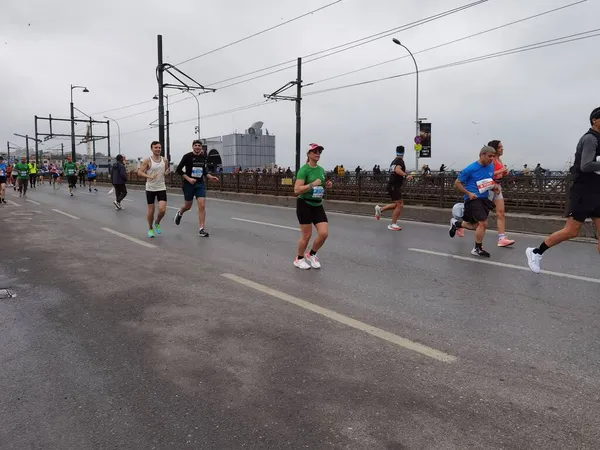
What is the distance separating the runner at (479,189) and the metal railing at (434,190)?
151 inches

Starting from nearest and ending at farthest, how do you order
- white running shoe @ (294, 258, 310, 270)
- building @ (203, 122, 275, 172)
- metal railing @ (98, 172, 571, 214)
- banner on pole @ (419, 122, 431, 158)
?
white running shoe @ (294, 258, 310, 270)
metal railing @ (98, 172, 571, 214)
banner on pole @ (419, 122, 431, 158)
building @ (203, 122, 275, 172)

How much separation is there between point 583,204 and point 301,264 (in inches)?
135

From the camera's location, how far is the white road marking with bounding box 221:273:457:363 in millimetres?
3511

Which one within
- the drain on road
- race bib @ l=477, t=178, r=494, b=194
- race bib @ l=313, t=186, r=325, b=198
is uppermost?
race bib @ l=477, t=178, r=494, b=194

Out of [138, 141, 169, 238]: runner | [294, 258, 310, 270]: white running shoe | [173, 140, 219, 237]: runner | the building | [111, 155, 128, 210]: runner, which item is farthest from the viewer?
the building

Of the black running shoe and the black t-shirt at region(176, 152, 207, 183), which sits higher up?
the black t-shirt at region(176, 152, 207, 183)

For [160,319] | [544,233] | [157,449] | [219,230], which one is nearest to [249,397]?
[157,449]

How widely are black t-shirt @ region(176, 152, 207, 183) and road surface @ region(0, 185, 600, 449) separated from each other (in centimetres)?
299

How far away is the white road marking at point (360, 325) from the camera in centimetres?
351

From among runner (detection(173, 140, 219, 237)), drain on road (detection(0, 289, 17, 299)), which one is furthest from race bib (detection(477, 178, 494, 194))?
drain on road (detection(0, 289, 17, 299))

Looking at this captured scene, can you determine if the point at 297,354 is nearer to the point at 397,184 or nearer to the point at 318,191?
the point at 318,191

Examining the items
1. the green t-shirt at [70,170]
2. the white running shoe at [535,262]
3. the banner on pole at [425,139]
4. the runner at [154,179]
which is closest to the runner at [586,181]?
the white running shoe at [535,262]

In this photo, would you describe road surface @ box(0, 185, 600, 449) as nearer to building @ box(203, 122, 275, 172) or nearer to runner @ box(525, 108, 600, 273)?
runner @ box(525, 108, 600, 273)

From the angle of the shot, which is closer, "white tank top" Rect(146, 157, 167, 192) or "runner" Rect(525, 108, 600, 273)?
"runner" Rect(525, 108, 600, 273)
